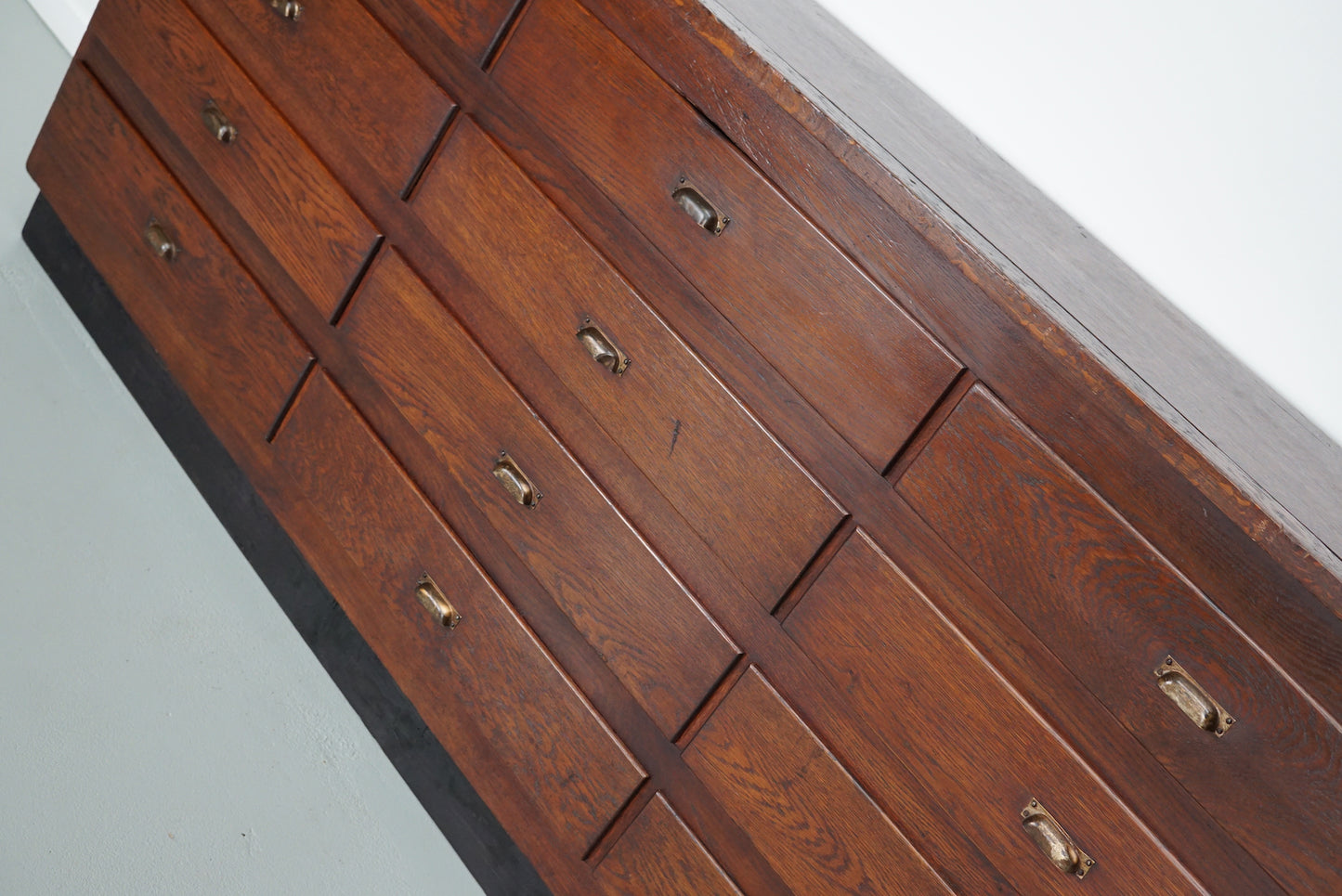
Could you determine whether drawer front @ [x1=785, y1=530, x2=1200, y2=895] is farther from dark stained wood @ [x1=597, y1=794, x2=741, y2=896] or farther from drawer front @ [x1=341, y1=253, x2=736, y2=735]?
dark stained wood @ [x1=597, y1=794, x2=741, y2=896]

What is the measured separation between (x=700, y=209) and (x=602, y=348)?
0.21 m

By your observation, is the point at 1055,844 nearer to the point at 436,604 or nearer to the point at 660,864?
the point at 660,864

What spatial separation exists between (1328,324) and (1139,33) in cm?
50

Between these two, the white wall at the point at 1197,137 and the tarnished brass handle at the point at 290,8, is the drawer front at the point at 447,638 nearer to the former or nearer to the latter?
the tarnished brass handle at the point at 290,8

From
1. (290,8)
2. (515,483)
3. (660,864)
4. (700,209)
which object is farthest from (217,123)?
(660,864)

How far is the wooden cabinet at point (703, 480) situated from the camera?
97 cm

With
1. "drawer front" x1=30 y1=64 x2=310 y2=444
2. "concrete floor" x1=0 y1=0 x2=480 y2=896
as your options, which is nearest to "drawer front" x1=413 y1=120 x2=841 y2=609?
"drawer front" x1=30 y1=64 x2=310 y2=444

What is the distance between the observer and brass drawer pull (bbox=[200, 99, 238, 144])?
5.64 ft

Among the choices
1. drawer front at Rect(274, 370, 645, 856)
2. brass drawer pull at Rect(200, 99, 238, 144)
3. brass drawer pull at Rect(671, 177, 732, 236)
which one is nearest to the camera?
brass drawer pull at Rect(671, 177, 732, 236)

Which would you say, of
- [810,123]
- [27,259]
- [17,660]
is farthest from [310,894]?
[27,259]

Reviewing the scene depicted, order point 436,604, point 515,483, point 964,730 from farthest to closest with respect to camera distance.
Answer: point 436,604 → point 515,483 → point 964,730

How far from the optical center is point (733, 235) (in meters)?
1.22

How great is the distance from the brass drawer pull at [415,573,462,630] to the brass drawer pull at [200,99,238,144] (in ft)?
2.47

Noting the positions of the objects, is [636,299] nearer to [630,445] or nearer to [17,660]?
[630,445]
